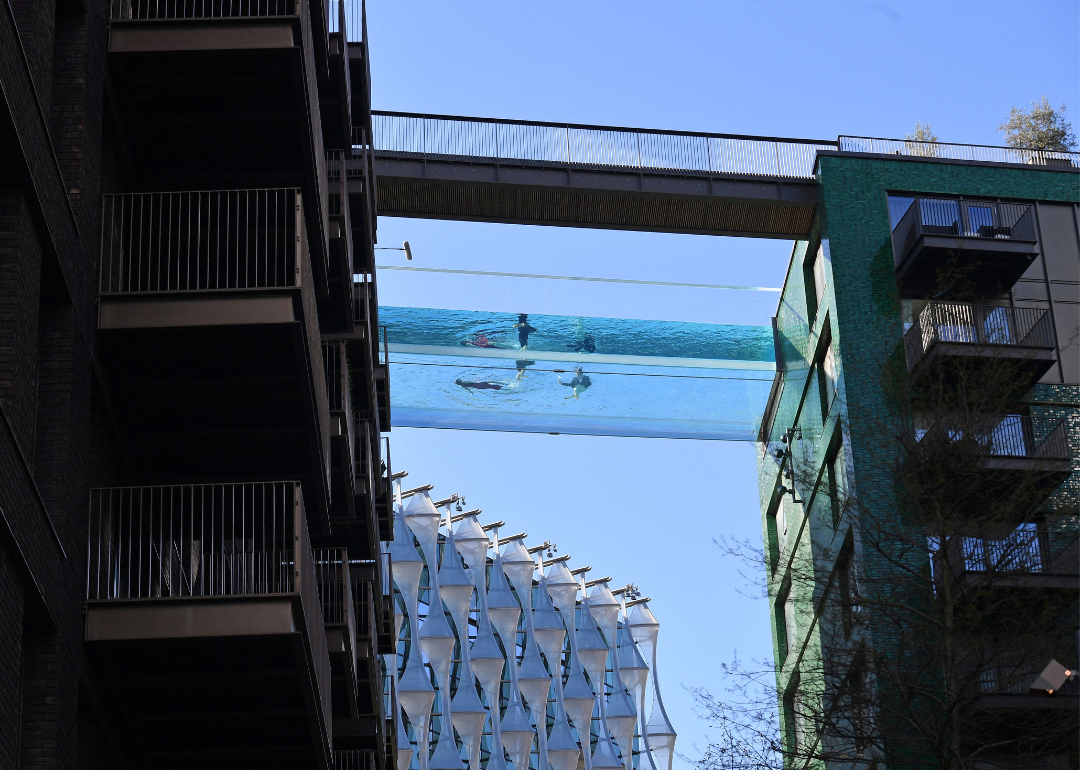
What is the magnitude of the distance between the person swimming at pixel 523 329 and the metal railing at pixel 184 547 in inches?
836

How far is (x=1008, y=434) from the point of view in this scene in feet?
110

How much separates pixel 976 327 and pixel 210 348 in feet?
74.7

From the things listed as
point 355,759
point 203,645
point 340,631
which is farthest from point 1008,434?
point 203,645

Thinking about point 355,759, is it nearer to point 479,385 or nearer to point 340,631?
point 340,631

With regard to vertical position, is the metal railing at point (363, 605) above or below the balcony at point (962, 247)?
below

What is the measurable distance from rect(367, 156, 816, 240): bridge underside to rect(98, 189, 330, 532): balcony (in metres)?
18.0

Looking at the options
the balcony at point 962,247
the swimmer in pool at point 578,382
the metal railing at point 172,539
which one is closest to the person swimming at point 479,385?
the swimmer in pool at point 578,382

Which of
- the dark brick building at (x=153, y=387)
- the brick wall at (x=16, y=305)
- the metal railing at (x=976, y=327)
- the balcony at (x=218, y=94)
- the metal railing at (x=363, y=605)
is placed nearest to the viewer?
the brick wall at (x=16, y=305)

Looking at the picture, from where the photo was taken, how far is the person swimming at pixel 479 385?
41.5m

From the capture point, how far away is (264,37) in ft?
52.2

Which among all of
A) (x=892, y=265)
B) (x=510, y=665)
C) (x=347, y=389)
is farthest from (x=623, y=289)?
(x=510, y=665)

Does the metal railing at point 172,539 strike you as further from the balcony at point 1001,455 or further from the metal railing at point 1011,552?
the balcony at point 1001,455

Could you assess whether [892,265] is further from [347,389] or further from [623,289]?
[347,389]

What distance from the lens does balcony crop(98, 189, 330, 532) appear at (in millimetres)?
14812
